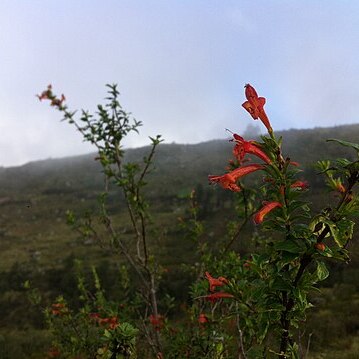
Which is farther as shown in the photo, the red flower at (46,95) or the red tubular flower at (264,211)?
the red flower at (46,95)

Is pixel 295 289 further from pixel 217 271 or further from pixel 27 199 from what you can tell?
pixel 27 199

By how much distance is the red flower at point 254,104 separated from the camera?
169 centimetres

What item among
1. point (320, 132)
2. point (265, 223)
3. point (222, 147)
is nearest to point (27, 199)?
point (222, 147)

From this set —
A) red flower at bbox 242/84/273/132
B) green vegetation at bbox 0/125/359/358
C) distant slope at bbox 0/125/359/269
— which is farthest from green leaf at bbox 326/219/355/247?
distant slope at bbox 0/125/359/269

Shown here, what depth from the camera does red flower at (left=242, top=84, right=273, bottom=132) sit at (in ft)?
5.54

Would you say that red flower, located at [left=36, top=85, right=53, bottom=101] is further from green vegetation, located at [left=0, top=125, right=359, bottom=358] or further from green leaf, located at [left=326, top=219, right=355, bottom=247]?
green leaf, located at [left=326, top=219, right=355, bottom=247]

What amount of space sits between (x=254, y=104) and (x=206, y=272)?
88cm

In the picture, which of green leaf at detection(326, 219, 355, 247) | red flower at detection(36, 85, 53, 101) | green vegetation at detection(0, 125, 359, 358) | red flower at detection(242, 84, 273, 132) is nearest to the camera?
green leaf at detection(326, 219, 355, 247)

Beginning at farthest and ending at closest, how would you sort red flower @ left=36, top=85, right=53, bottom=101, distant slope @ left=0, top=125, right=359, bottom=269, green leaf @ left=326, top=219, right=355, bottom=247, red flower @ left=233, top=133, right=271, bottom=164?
1. distant slope @ left=0, top=125, right=359, bottom=269
2. red flower @ left=36, top=85, right=53, bottom=101
3. red flower @ left=233, top=133, right=271, bottom=164
4. green leaf @ left=326, top=219, right=355, bottom=247

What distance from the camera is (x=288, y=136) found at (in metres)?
54.5

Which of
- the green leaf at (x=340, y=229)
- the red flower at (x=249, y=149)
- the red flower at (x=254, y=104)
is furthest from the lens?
the red flower at (x=254, y=104)

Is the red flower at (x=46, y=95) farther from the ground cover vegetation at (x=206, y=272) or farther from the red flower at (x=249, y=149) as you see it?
the red flower at (x=249, y=149)

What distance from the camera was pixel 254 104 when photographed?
1692 millimetres

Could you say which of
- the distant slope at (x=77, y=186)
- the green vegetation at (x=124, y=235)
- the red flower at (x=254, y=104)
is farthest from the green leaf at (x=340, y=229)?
the distant slope at (x=77, y=186)
